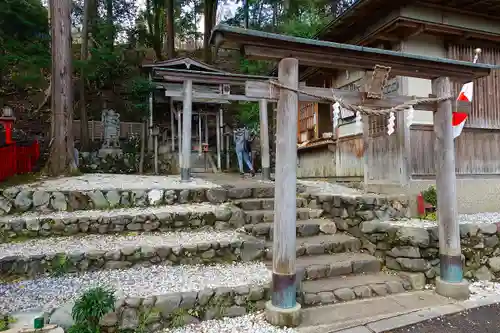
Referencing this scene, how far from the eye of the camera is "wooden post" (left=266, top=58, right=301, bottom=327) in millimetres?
4023

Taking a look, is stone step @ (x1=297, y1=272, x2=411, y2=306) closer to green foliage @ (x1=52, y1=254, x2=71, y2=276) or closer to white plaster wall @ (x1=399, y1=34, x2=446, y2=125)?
green foliage @ (x1=52, y1=254, x2=71, y2=276)

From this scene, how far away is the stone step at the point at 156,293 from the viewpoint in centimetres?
380

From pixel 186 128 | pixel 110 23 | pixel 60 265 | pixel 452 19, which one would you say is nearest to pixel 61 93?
pixel 186 128

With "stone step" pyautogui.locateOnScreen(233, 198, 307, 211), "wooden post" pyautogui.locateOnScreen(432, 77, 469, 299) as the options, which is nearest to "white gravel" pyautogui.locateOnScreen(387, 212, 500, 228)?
"wooden post" pyautogui.locateOnScreen(432, 77, 469, 299)

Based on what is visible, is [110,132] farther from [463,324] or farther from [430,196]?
[463,324]

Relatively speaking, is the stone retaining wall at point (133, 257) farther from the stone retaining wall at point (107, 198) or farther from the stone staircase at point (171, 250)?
the stone retaining wall at point (107, 198)

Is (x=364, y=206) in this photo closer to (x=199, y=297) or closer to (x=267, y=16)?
(x=199, y=297)

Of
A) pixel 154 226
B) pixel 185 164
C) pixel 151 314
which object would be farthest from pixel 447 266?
pixel 185 164

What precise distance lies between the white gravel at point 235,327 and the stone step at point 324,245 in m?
1.50

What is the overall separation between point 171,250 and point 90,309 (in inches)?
74.2

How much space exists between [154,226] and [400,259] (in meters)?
4.65

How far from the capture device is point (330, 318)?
4227mm

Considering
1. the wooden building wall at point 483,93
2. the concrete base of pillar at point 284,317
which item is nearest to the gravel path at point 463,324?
the concrete base of pillar at point 284,317

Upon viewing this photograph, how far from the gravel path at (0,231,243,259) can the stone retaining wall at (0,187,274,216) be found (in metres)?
1.09
